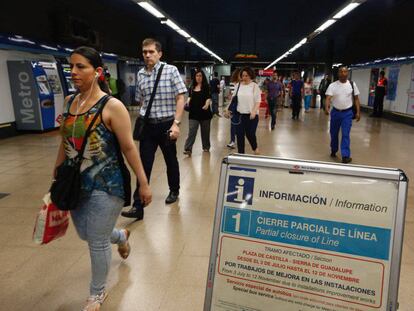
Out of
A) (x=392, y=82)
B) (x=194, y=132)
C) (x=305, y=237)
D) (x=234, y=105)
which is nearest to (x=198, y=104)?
(x=194, y=132)

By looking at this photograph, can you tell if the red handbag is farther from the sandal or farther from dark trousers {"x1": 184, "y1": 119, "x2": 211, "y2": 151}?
dark trousers {"x1": 184, "y1": 119, "x2": 211, "y2": 151}

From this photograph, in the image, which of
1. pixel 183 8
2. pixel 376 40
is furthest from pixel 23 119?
pixel 376 40

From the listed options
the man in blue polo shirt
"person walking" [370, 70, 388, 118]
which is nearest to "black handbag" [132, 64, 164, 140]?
the man in blue polo shirt

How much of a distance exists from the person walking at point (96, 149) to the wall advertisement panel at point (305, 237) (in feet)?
2.18

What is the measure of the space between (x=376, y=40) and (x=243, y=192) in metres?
15.0

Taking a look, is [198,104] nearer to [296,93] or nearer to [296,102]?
[296,93]

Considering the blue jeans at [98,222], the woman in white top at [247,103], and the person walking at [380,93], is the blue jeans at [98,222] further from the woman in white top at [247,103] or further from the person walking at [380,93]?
the person walking at [380,93]

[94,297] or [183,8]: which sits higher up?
[183,8]

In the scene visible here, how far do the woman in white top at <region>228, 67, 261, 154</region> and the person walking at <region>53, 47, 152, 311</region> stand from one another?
3.55 m

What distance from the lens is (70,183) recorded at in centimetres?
197

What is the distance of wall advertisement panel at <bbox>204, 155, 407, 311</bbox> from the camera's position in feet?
4.91

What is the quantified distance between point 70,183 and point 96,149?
0.22m

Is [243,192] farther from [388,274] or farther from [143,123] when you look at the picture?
[143,123]

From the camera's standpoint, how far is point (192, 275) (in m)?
2.64
